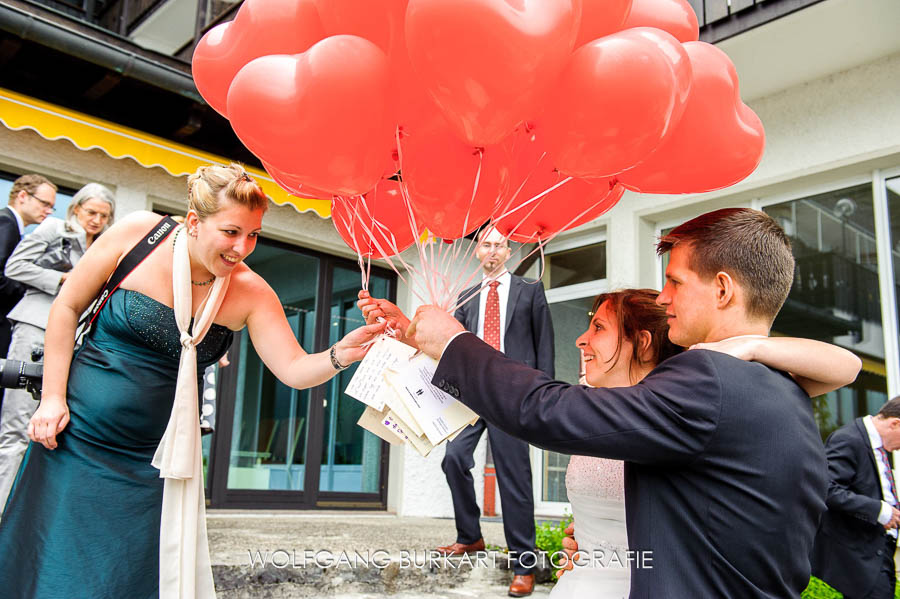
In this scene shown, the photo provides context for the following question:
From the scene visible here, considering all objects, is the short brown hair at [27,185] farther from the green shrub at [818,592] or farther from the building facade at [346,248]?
the green shrub at [818,592]

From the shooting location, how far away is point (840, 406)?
5148 mm

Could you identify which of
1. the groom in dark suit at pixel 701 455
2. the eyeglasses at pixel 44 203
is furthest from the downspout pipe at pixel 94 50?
the groom in dark suit at pixel 701 455

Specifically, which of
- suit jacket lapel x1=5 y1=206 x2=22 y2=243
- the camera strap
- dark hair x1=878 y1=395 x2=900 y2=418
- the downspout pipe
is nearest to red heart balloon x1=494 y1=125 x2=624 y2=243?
the camera strap

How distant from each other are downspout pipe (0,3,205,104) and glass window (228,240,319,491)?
1797 mm

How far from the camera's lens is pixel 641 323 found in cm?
188

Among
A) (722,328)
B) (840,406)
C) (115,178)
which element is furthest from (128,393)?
(840,406)

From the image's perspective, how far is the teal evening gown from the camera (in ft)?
6.21

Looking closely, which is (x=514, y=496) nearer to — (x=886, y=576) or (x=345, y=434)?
(x=886, y=576)

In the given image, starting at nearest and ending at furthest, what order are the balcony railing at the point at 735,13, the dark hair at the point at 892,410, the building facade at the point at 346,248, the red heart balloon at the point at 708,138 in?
the red heart balloon at the point at 708,138
the dark hair at the point at 892,410
the balcony railing at the point at 735,13
the building facade at the point at 346,248

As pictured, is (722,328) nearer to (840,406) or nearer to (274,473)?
(840,406)

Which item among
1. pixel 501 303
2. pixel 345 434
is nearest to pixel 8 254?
pixel 501 303

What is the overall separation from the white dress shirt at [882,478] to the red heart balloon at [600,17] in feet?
11.1

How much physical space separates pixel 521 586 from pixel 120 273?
8.17ft

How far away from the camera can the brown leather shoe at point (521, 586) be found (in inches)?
137
